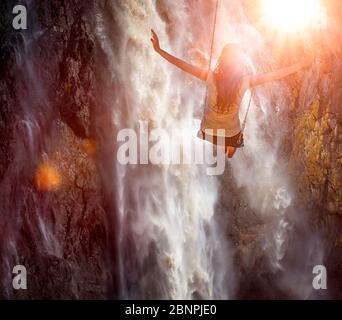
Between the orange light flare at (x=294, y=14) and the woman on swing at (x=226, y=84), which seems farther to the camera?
the orange light flare at (x=294, y=14)

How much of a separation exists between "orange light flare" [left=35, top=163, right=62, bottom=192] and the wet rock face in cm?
1

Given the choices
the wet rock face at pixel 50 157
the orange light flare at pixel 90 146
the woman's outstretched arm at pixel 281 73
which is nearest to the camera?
the woman's outstretched arm at pixel 281 73

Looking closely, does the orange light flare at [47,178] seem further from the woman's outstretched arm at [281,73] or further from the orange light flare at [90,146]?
the woman's outstretched arm at [281,73]

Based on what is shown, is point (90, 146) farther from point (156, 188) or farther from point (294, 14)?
point (294, 14)

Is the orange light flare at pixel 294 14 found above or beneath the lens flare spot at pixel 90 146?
above

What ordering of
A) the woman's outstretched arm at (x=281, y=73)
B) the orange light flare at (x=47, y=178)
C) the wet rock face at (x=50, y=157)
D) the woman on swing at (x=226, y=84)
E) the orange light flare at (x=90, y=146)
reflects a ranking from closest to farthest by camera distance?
1. the woman's outstretched arm at (x=281, y=73)
2. the woman on swing at (x=226, y=84)
3. the wet rock face at (x=50, y=157)
4. the orange light flare at (x=47, y=178)
5. the orange light flare at (x=90, y=146)

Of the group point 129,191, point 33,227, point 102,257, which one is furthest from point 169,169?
point 33,227

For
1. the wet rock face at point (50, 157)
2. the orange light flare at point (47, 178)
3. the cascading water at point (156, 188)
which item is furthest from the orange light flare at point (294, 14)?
the orange light flare at point (47, 178)

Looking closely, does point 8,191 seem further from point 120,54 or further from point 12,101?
point 120,54

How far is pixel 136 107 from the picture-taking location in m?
6.59

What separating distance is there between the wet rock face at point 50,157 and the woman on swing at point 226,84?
2829 millimetres

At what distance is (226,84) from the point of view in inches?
146

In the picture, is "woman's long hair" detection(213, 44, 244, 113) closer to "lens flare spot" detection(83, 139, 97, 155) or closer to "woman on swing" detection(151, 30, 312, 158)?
"woman on swing" detection(151, 30, 312, 158)

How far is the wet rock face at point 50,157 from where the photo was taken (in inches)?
235
